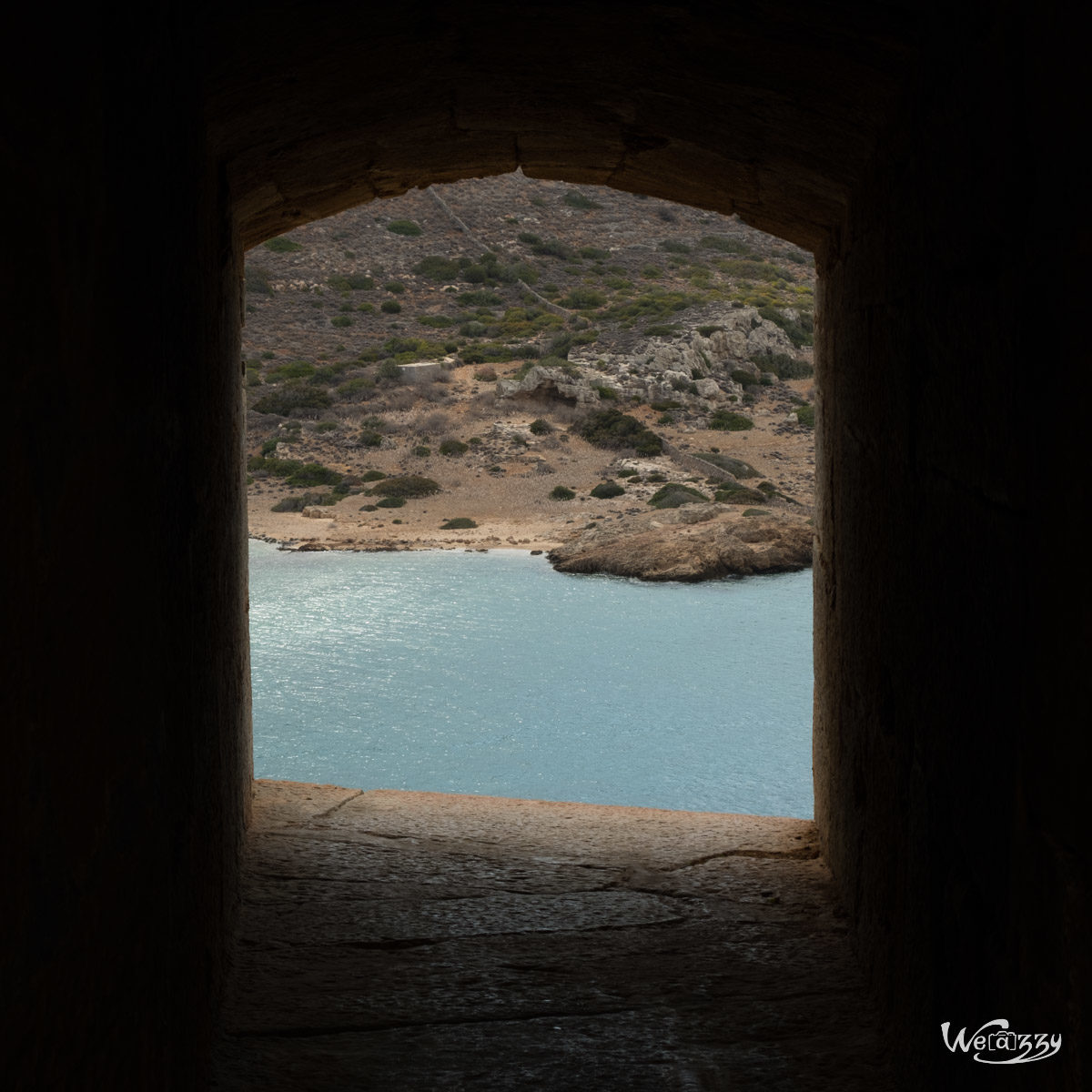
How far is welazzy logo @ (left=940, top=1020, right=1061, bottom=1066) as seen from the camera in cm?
121

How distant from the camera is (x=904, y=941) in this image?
6.73ft

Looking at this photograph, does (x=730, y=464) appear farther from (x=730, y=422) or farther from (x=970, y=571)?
(x=970, y=571)

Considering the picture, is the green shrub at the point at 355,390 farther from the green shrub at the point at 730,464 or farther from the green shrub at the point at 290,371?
the green shrub at the point at 730,464

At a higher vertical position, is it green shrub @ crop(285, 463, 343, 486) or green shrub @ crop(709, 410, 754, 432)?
green shrub @ crop(709, 410, 754, 432)

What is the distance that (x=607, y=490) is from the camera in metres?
18.7

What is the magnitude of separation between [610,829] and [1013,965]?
2.60 meters

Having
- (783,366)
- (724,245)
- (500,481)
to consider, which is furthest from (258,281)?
(500,481)

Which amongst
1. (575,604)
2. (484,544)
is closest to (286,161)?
(575,604)

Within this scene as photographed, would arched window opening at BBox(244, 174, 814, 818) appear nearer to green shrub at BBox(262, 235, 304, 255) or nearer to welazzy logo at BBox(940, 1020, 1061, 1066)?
green shrub at BBox(262, 235, 304, 255)

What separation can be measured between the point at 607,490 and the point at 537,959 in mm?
16113

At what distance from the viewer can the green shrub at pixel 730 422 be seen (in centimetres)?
2266

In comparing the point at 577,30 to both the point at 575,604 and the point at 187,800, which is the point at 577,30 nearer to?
the point at 187,800

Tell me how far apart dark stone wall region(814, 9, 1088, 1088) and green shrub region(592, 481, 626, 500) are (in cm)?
1594

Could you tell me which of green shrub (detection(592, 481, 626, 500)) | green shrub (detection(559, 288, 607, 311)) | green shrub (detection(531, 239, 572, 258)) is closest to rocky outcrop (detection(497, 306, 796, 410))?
green shrub (detection(559, 288, 607, 311))
